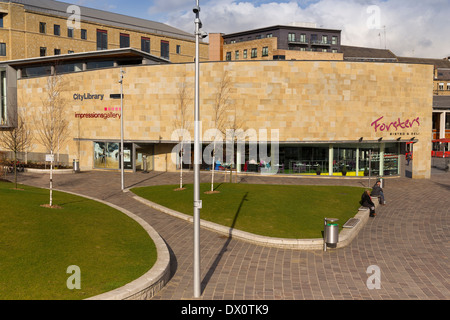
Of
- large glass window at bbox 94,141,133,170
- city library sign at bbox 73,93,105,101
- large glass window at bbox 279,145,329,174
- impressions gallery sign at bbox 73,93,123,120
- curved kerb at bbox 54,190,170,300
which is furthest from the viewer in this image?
city library sign at bbox 73,93,105,101

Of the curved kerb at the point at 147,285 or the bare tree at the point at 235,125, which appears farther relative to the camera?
the bare tree at the point at 235,125

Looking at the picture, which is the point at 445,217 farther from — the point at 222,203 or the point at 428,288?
the point at 222,203

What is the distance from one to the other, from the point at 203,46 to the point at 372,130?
49262 millimetres

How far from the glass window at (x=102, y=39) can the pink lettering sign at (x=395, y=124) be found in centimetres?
4855

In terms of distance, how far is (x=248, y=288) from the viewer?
9547mm

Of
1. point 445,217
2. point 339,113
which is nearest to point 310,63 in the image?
point 339,113

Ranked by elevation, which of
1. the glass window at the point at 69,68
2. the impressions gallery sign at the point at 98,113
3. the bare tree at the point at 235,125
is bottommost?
the bare tree at the point at 235,125

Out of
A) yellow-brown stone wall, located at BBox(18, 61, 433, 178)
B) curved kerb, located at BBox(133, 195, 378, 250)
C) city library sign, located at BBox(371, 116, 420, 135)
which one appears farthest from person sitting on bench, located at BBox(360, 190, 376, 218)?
city library sign, located at BBox(371, 116, 420, 135)

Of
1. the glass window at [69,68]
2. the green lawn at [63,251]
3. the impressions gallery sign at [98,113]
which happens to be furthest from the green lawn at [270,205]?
the glass window at [69,68]

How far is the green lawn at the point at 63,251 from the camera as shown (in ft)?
26.8

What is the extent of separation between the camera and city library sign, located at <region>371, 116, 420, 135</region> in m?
31.5

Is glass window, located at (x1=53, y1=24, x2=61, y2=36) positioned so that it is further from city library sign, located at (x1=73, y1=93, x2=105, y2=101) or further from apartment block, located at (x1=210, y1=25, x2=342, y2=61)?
apartment block, located at (x1=210, y1=25, x2=342, y2=61)

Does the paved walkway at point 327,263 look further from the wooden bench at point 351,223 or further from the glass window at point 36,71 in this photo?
the glass window at point 36,71

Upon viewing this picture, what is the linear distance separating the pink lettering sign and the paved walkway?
43.4 feet
